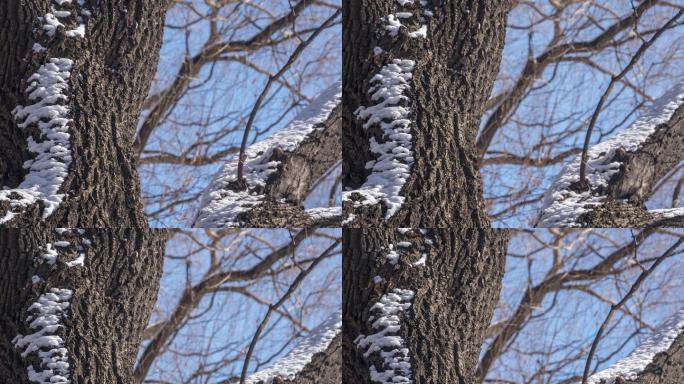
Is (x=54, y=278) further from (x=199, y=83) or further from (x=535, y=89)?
(x=535, y=89)

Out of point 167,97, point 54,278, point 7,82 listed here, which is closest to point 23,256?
point 54,278

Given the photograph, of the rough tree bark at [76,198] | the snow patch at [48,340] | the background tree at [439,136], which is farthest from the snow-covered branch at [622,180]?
the snow patch at [48,340]

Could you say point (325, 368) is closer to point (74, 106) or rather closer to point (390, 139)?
point (390, 139)

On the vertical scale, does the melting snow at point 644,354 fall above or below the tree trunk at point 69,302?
above

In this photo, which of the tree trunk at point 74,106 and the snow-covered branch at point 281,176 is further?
the snow-covered branch at point 281,176

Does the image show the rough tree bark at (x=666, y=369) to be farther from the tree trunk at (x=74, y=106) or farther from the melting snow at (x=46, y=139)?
the melting snow at (x=46, y=139)

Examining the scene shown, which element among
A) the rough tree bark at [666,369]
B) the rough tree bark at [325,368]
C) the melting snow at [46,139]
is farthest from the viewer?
the rough tree bark at [666,369]

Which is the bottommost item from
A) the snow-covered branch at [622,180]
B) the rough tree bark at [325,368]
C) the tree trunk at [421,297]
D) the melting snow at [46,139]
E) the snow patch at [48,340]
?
the snow patch at [48,340]

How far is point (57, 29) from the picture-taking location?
2510 millimetres

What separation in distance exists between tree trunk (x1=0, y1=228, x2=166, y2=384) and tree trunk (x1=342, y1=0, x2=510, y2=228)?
727 millimetres

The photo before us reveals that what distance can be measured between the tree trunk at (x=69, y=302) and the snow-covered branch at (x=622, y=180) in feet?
4.52

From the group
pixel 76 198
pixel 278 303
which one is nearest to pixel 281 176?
pixel 278 303

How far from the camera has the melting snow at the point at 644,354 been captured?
8.77ft

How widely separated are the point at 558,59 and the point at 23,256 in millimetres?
2510
